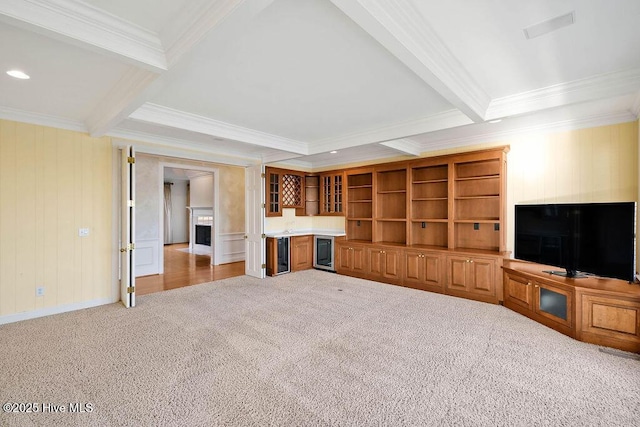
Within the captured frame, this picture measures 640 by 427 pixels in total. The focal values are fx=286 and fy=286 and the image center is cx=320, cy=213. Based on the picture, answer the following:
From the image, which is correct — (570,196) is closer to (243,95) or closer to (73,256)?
(243,95)

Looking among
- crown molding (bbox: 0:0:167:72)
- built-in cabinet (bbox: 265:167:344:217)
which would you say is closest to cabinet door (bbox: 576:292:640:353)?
built-in cabinet (bbox: 265:167:344:217)

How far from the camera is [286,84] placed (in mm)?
2865

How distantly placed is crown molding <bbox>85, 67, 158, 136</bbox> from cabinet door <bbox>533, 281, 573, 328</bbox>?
4.58 meters

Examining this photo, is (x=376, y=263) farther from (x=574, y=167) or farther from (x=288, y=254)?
(x=574, y=167)

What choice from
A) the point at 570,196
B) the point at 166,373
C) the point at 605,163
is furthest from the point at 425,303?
the point at 166,373

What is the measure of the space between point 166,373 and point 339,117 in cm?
342

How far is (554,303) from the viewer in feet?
10.8

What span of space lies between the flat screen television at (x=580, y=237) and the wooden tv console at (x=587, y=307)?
0.58 feet

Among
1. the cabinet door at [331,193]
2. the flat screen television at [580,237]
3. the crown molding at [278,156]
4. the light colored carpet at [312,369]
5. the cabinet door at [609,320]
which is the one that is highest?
the crown molding at [278,156]

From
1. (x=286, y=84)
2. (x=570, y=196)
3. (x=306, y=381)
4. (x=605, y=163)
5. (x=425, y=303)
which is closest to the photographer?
(x=306, y=381)

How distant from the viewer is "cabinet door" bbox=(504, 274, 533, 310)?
3.60m

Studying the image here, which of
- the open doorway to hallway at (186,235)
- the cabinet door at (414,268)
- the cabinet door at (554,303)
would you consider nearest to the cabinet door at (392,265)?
the cabinet door at (414,268)

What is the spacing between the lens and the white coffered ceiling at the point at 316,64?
5.84 feet

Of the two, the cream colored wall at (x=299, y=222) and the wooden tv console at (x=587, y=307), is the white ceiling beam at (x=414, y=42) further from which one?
the cream colored wall at (x=299, y=222)
